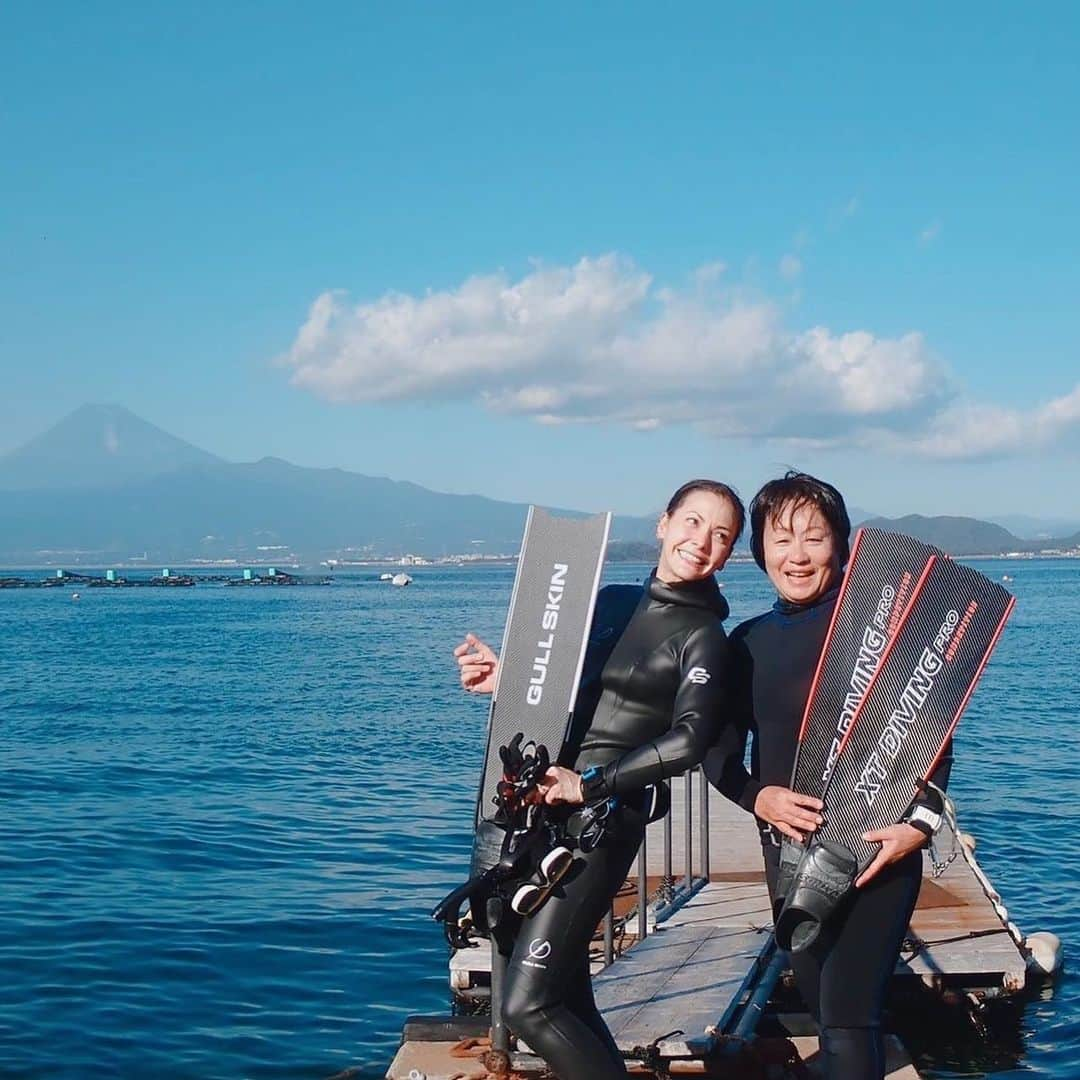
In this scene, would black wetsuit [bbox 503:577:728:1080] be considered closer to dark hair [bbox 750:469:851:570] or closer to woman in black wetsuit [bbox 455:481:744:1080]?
woman in black wetsuit [bbox 455:481:744:1080]

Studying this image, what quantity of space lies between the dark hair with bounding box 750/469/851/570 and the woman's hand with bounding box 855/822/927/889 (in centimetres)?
94

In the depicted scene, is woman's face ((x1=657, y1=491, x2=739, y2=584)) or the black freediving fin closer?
the black freediving fin

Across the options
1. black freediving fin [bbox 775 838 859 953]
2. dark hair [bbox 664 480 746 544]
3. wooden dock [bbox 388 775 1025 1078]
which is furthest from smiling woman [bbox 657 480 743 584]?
wooden dock [bbox 388 775 1025 1078]

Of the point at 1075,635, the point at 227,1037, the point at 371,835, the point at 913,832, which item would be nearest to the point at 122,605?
the point at 1075,635

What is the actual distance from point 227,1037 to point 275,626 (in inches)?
2539

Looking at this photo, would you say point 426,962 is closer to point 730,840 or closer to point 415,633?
point 730,840

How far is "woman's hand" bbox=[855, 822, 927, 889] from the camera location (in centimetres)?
384

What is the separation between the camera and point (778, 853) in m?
4.21

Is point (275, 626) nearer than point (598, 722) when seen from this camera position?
No

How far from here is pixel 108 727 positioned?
28031 mm

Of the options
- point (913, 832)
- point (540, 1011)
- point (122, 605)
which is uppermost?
point (913, 832)

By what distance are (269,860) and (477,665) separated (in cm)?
1101

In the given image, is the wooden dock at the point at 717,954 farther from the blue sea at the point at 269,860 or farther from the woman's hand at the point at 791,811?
the woman's hand at the point at 791,811

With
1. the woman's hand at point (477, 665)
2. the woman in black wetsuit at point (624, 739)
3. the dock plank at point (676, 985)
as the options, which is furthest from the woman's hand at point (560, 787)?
the dock plank at point (676, 985)
